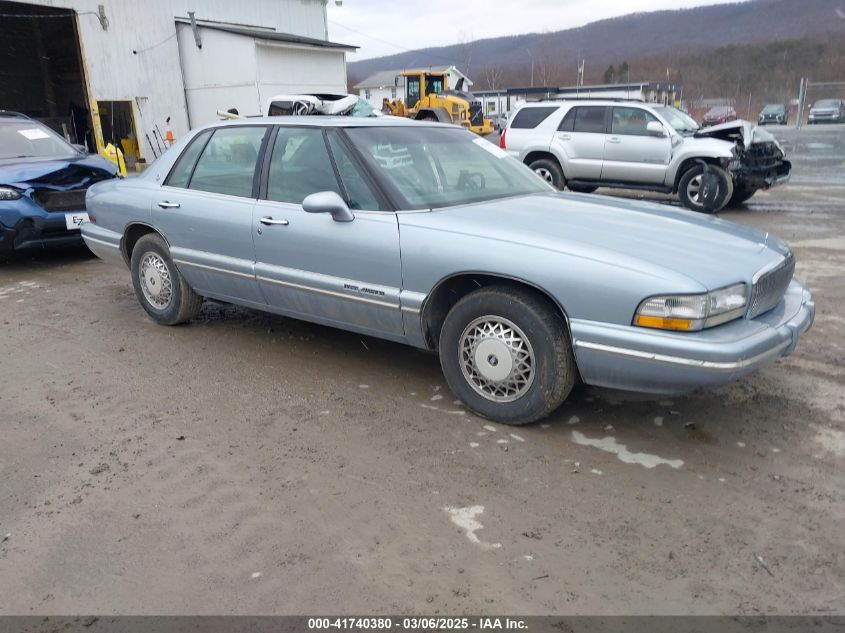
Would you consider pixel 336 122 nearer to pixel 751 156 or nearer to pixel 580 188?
pixel 751 156

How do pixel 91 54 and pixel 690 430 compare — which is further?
pixel 91 54

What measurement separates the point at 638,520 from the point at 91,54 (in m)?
20.7

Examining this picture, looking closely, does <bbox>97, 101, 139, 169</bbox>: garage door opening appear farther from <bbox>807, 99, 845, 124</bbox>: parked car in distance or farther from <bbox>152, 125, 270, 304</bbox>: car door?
<bbox>807, 99, 845, 124</bbox>: parked car in distance

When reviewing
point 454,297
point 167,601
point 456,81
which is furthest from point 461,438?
point 456,81

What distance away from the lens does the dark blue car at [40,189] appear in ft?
23.6

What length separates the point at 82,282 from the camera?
7.06 m

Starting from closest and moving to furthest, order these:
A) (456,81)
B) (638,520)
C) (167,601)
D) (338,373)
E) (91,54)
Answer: (167,601) → (638,520) → (338,373) → (91,54) → (456,81)

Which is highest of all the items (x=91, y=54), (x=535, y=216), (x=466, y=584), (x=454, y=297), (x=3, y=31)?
(x=3, y=31)

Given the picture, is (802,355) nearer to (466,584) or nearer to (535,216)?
(535,216)

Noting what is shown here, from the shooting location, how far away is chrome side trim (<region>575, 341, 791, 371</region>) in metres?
2.96

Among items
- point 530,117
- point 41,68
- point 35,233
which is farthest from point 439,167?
Result: point 41,68

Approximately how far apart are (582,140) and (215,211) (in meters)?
8.28

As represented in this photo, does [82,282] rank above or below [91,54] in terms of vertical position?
below

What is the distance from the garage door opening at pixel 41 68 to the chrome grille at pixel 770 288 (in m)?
24.3
